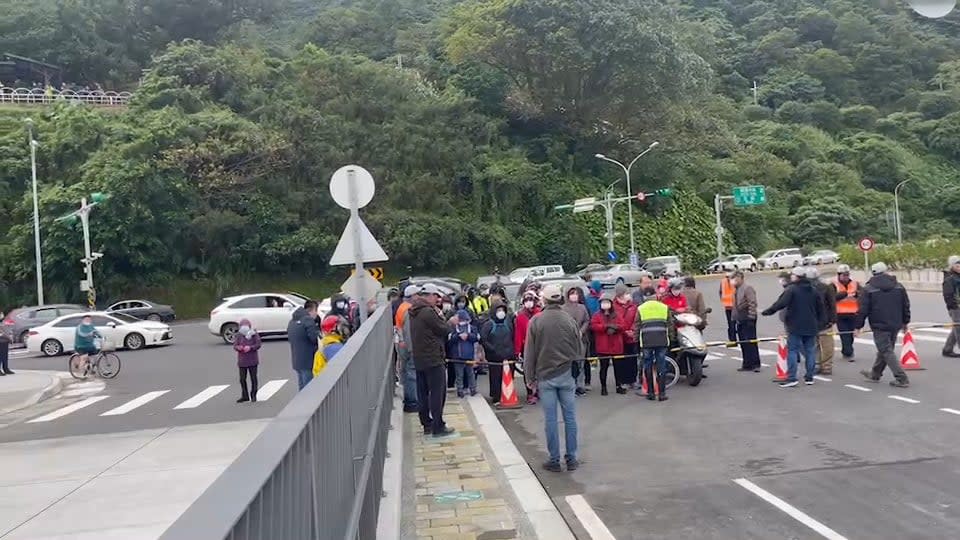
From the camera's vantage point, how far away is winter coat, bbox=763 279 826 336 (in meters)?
13.2

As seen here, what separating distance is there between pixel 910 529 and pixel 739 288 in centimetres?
946

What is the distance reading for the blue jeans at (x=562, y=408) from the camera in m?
8.68

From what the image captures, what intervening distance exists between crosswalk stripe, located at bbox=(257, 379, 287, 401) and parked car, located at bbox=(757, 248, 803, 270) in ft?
161

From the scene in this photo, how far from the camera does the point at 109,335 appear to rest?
2798cm

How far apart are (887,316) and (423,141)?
44.9 metres

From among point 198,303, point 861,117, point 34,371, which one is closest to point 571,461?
point 34,371

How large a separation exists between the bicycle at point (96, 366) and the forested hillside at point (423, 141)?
26.6 metres

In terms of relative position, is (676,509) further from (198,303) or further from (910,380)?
(198,303)

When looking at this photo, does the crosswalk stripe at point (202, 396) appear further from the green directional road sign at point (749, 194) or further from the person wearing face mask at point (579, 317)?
the green directional road sign at point (749, 194)

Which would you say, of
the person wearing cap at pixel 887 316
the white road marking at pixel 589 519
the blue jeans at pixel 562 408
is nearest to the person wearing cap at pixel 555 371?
the blue jeans at pixel 562 408

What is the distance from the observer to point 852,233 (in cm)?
7294

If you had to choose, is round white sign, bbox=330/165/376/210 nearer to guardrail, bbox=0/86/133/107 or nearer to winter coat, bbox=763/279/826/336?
winter coat, bbox=763/279/826/336

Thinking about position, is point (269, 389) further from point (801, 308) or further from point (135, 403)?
point (801, 308)

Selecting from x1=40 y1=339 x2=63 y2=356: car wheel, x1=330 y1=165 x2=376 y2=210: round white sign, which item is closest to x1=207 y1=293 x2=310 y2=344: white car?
x1=40 y1=339 x2=63 y2=356: car wheel
